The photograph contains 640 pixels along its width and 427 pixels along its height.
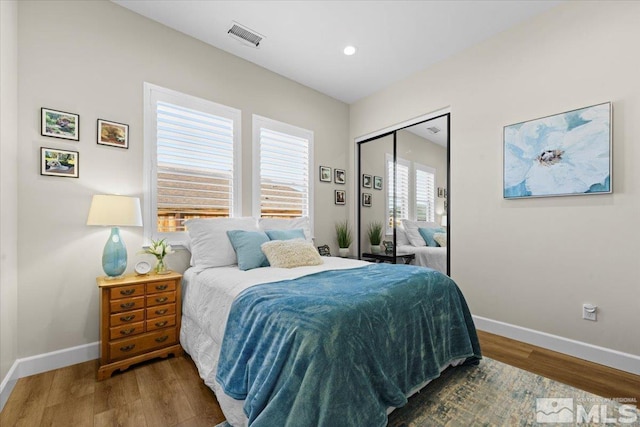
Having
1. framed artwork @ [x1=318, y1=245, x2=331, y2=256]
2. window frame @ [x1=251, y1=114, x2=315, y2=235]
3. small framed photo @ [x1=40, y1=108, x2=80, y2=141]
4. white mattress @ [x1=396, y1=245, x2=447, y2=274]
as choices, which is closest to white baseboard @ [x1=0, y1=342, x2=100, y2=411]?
small framed photo @ [x1=40, y1=108, x2=80, y2=141]

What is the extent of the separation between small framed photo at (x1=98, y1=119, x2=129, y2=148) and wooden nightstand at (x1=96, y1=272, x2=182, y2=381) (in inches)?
44.9

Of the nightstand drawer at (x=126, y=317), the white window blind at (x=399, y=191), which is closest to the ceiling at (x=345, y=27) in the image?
the white window blind at (x=399, y=191)

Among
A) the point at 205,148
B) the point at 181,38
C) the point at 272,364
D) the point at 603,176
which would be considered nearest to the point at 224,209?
the point at 205,148

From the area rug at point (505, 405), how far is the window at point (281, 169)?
7.96ft

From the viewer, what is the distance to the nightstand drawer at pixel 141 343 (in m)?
2.09

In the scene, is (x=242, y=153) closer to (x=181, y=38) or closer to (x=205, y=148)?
(x=205, y=148)

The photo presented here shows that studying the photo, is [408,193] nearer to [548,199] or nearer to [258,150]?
[548,199]

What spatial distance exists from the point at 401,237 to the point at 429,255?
0.52 m

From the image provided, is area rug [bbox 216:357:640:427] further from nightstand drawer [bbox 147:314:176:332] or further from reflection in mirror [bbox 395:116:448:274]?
reflection in mirror [bbox 395:116:448:274]

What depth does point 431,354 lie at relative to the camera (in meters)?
1.80

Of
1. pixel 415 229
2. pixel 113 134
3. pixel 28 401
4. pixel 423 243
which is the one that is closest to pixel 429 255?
pixel 423 243

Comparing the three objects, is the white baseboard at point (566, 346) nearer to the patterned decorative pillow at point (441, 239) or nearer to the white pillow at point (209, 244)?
the patterned decorative pillow at point (441, 239)

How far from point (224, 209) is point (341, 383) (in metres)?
2.40

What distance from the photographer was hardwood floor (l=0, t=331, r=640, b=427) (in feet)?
5.35
